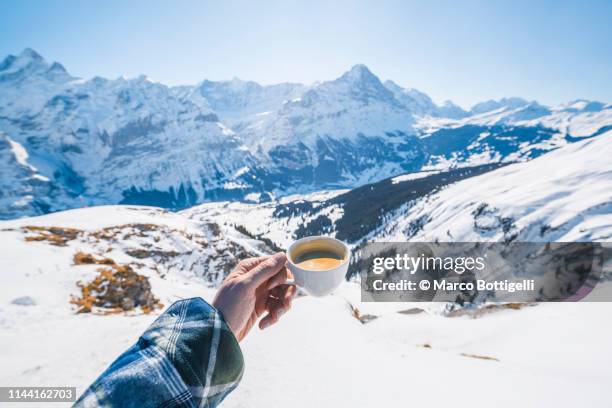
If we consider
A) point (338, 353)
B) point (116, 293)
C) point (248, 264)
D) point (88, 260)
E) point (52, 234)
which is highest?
point (248, 264)

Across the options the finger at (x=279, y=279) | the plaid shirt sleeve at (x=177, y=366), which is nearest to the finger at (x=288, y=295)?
the finger at (x=279, y=279)

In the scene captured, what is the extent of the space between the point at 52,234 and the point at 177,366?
38502 mm

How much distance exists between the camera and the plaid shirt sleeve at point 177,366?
5.93ft

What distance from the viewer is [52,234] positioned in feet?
101

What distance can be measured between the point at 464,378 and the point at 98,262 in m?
25.1

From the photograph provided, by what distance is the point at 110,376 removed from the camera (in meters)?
1.88

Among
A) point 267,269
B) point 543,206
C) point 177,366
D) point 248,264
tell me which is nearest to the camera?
point 177,366

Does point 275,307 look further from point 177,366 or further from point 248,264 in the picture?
point 177,366

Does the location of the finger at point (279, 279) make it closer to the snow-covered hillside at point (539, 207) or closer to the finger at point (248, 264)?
the finger at point (248, 264)

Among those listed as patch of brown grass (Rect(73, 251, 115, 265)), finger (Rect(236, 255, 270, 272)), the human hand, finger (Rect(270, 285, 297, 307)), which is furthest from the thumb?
patch of brown grass (Rect(73, 251, 115, 265))

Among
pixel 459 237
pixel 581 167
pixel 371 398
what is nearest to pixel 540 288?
pixel 459 237

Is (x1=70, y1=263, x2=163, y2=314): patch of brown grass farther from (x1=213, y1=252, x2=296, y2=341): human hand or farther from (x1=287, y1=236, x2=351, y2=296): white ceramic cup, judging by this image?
(x1=287, y1=236, x2=351, y2=296): white ceramic cup

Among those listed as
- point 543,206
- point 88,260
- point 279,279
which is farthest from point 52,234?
point 543,206

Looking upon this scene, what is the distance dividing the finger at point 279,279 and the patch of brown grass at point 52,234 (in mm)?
31342
